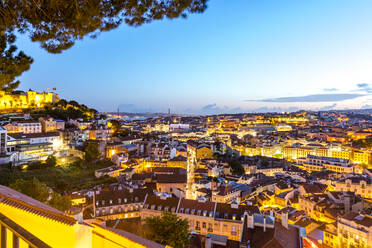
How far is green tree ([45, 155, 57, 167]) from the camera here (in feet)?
66.4

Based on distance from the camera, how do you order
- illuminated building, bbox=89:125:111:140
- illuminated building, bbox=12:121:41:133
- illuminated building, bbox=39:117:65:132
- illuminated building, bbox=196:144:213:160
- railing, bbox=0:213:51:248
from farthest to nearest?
illuminated building, bbox=196:144:213:160, illuminated building, bbox=89:125:111:140, illuminated building, bbox=39:117:65:132, illuminated building, bbox=12:121:41:133, railing, bbox=0:213:51:248

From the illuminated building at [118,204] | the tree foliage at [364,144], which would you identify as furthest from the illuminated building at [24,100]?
the tree foliage at [364,144]

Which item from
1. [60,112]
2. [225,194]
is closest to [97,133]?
[60,112]

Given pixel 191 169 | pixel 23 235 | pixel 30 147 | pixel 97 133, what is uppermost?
pixel 23 235

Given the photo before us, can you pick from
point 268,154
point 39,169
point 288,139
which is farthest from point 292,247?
point 288,139

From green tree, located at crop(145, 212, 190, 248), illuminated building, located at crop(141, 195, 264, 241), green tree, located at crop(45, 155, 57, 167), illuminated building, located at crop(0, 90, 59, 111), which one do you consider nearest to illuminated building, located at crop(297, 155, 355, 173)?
illuminated building, located at crop(141, 195, 264, 241)

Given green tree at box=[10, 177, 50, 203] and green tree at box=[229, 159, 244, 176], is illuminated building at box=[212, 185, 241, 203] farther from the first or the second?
green tree at box=[10, 177, 50, 203]

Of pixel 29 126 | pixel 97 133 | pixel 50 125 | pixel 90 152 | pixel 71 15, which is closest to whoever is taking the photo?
pixel 71 15

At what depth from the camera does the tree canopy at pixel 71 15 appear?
449 cm

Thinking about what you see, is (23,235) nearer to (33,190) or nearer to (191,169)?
(33,190)

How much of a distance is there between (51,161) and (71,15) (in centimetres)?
1895

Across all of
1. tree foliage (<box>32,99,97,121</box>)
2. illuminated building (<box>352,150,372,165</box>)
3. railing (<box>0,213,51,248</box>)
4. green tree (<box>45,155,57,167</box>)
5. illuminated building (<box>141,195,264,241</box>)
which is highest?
tree foliage (<box>32,99,97,121</box>)

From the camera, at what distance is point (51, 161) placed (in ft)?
67.0

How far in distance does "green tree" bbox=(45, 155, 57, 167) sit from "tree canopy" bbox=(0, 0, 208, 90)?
17.0m
